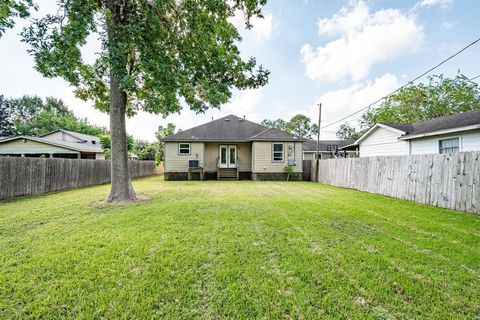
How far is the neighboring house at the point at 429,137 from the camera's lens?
8.40 meters

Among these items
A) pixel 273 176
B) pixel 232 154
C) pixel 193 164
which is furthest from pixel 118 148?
pixel 273 176

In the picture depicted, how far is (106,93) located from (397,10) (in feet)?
44.3

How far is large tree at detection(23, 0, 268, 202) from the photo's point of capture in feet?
17.2

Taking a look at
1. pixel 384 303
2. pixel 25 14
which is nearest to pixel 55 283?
pixel 384 303

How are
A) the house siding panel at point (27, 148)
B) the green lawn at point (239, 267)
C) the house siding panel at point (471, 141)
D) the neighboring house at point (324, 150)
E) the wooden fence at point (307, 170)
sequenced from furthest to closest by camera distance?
1. the neighboring house at point (324, 150)
2. the house siding panel at point (27, 148)
3. the wooden fence at point (307, 170)
4. the house siding panel at point (471, 141)
5. the green lawn at point (239, 267)

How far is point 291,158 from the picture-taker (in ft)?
49.6

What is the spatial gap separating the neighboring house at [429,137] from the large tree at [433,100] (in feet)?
39.1

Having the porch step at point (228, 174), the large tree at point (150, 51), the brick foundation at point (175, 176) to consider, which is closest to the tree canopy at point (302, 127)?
the porch step at point (228, 174)

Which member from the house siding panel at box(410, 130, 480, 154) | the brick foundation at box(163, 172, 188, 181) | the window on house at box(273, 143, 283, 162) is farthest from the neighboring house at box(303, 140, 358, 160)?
the brick foundation at box(163, 172, 188, 181)

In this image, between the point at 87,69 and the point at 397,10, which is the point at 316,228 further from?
the point at 397,10

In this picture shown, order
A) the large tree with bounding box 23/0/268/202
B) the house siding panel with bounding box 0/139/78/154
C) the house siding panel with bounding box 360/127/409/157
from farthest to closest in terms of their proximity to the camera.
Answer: the house siding panel with bounding box 0/139/78/154 → the house siding panel with bounding box 360/127/409/157 → the large tree with bounding box 23/0/268/202

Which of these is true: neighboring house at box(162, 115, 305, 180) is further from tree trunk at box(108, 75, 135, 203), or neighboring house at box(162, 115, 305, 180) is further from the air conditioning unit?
tree trunk at box(108, 75, 135, 203)

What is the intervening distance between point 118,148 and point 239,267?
6027 millimetres

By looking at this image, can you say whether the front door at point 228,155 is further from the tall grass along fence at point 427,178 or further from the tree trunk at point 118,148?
the tree trunk at point 118,148
